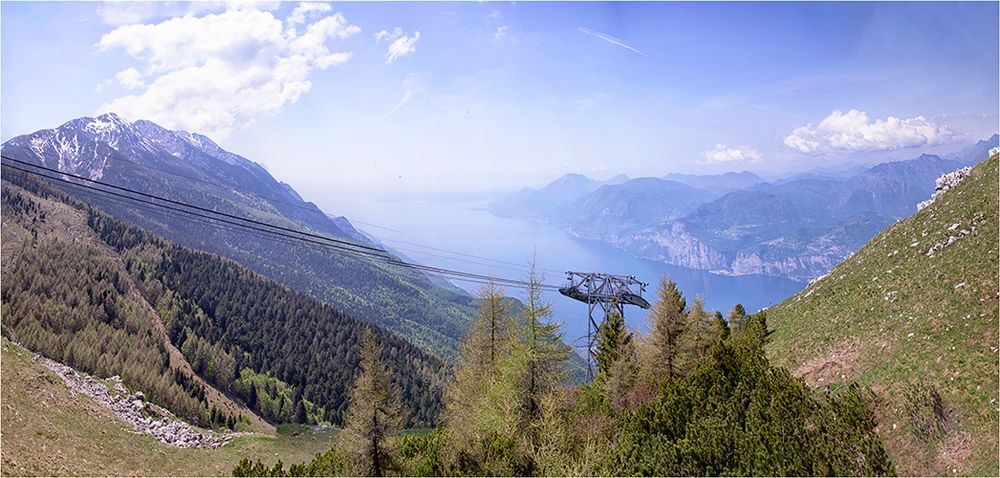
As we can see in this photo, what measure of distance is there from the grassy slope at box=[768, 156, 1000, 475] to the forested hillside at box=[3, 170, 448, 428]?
70.9 meters

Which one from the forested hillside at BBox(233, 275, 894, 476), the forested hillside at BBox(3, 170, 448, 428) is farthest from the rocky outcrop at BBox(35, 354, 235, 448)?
the forested hillside at BBox(3, 170, 448, 428)

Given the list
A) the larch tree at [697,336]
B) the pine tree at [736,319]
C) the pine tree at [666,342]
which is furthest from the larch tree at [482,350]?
the pine tree at [736,319]

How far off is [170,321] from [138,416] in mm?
71682

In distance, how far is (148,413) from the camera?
40906 mm

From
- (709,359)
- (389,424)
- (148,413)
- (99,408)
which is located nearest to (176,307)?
(148,413)

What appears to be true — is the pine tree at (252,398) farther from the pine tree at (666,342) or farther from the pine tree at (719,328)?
the pine tree at (719,328)

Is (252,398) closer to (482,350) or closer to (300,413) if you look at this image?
(300,413)

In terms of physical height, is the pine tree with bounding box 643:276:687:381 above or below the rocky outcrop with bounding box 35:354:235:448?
above

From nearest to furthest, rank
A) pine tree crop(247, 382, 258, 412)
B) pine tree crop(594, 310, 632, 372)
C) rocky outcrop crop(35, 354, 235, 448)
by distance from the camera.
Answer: rocky outcrop crop(35, 354, 235, 448) < pine tree crop(594, 310, 632, 372) < pine tree crop(247, 382, 258, 412)

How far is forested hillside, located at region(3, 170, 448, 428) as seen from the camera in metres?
65.9

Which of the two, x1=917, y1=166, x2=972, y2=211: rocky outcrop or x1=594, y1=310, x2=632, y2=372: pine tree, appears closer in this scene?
x1=917, y1=166, x2=972, y2=211: rocky outcrop

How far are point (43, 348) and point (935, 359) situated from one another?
81809 mm

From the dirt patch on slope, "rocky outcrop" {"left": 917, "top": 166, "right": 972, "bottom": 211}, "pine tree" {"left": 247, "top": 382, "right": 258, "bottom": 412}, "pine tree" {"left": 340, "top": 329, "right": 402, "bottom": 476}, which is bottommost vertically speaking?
"pine tree" {"left": 247, "top": 382, "right": 258, "bottom": 412}

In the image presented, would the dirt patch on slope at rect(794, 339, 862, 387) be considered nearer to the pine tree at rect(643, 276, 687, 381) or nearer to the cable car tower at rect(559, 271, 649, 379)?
the pine tree at rect(643, 276, 687, 381)
